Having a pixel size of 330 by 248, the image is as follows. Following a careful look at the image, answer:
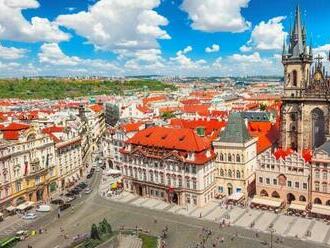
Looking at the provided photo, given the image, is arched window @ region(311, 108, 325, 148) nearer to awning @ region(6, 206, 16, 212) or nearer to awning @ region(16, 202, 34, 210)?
awning @ region(16, 202, 34, 210)

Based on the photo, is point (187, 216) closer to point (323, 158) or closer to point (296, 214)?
point (296, 214)

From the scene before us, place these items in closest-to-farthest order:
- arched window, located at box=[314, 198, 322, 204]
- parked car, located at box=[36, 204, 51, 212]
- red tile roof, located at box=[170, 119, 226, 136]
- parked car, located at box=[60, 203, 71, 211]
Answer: arched window, located at box=[314, 198, 322, 204]
parked car, located at box=[36, 204, 51, 212]
parked car, located at box=[60, 203, 71, 211]
red tile roof, located at box=[170, 119, 226, 136]

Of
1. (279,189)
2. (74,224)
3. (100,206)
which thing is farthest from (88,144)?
(279,189)

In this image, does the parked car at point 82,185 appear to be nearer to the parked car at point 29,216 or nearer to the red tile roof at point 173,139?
the red tile roof at point 173,139

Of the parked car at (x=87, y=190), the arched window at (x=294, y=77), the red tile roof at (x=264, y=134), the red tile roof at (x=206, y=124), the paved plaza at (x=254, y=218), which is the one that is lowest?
the paved plaza at (x=254, y=218)

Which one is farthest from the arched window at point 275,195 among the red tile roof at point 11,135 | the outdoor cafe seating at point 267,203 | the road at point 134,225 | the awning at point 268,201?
the red tile roof at point 11,135

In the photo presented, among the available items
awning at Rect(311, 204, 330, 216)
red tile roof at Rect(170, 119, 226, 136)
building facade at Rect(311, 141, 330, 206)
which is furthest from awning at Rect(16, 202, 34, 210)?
building facade at Rect(311, 141, 330, 206)

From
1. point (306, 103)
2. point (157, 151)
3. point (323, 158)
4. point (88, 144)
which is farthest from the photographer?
point (88, 144)
